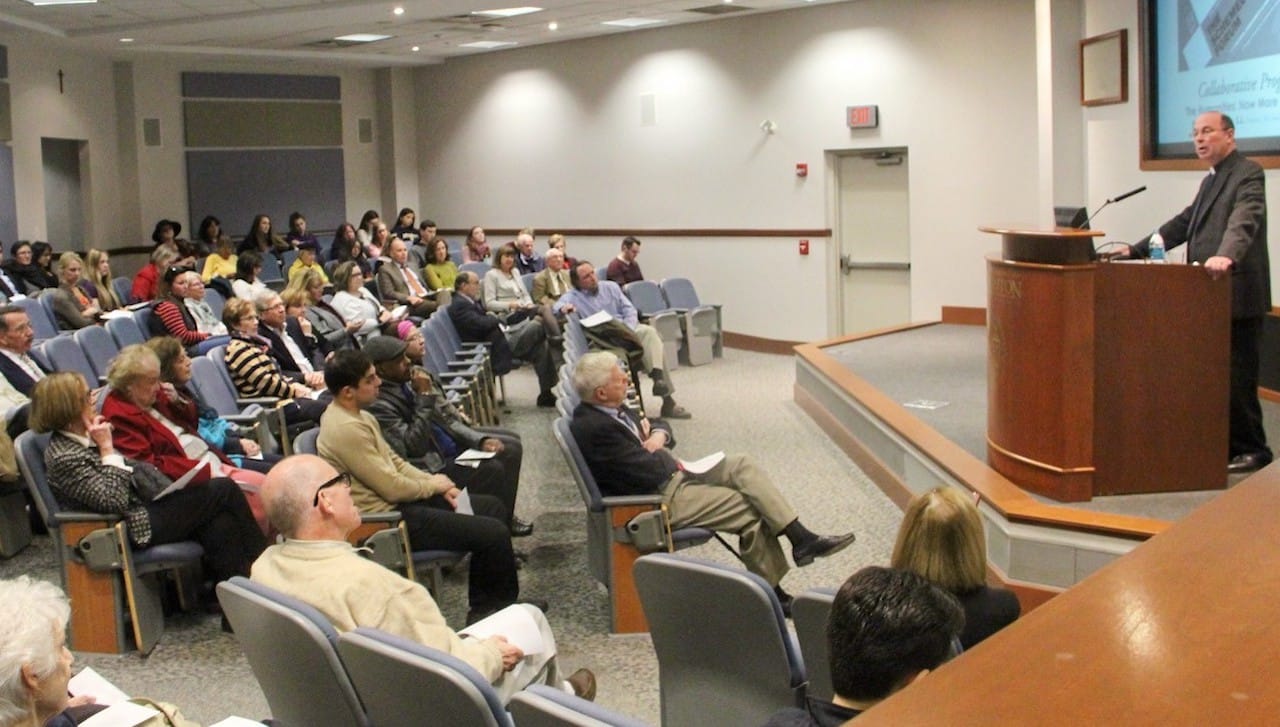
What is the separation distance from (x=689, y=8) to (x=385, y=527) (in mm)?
8536

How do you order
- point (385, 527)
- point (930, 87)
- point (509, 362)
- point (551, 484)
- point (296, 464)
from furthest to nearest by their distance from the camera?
1. point (930, 87)
2. point (509, 362)
3. point (551, 484)
4. point (385, 527)
5. point (296, 464)

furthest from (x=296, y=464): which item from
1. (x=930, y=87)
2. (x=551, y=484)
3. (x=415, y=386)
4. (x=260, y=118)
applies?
(x=260, y=118)

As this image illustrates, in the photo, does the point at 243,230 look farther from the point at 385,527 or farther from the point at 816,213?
the point at 385,527

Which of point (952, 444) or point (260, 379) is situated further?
point (260, 379)

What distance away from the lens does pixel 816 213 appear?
12719 mm

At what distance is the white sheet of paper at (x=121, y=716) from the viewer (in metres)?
2.66

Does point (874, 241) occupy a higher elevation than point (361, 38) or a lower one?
lower

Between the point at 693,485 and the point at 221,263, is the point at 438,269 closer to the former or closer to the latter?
the point at 221,263

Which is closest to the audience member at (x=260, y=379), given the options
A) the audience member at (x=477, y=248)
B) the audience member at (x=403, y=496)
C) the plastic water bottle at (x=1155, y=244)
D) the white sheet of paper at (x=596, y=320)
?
the audience member at (x=403, y=496)

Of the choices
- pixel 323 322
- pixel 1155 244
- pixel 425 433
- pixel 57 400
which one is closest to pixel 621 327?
pixel 323 322

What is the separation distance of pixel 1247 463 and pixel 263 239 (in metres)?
11.8

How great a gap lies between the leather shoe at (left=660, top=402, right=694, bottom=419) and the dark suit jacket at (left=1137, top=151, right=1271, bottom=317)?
177 inches

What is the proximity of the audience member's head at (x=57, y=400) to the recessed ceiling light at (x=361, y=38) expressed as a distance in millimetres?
9432

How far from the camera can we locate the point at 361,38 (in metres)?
13.9
